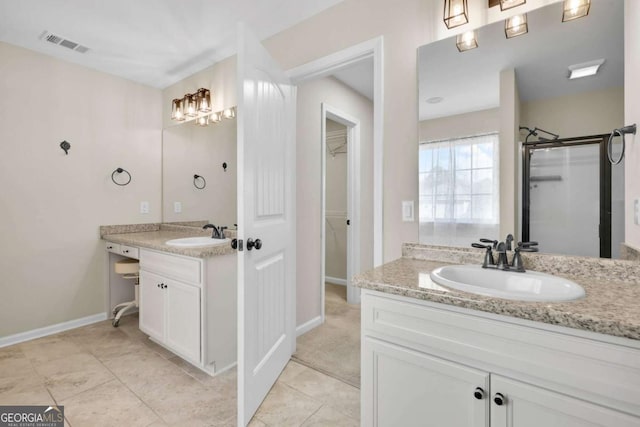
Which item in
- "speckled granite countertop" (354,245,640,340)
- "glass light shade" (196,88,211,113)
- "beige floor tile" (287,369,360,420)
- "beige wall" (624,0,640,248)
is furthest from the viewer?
"glass light shade" (196,88,211,113)

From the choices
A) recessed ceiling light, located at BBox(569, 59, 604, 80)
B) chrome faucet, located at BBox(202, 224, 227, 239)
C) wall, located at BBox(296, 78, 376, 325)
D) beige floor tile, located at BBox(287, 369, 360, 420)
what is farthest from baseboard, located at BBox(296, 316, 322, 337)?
recessed ceiling light, located at BBox(569, 59, 604, 80)

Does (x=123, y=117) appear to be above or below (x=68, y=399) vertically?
above

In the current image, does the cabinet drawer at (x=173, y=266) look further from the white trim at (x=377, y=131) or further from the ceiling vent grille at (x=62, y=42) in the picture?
the ceiling vent grille at (x=62, y=42)

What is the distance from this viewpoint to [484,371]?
0.95m

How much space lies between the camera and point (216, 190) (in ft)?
9.04

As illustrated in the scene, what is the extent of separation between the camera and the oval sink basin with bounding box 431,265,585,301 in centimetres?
99

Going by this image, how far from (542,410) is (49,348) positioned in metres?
3.23

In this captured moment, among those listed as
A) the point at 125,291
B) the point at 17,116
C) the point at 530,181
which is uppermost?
the point at 17,116

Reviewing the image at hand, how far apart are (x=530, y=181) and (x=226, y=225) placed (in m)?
2.17

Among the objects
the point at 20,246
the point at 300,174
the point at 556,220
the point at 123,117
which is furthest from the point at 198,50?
the point at 556,220

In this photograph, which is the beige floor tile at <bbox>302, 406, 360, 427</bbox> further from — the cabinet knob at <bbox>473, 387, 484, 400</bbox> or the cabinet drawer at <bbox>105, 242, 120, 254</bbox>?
the cabinet drawer at <bbox>105, 242, 120, 254</bbox>

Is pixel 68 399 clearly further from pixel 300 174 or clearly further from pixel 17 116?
pixel 17 116

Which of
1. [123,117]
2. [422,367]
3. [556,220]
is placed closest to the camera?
[422,367]

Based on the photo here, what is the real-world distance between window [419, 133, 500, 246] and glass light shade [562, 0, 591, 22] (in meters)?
0.53
